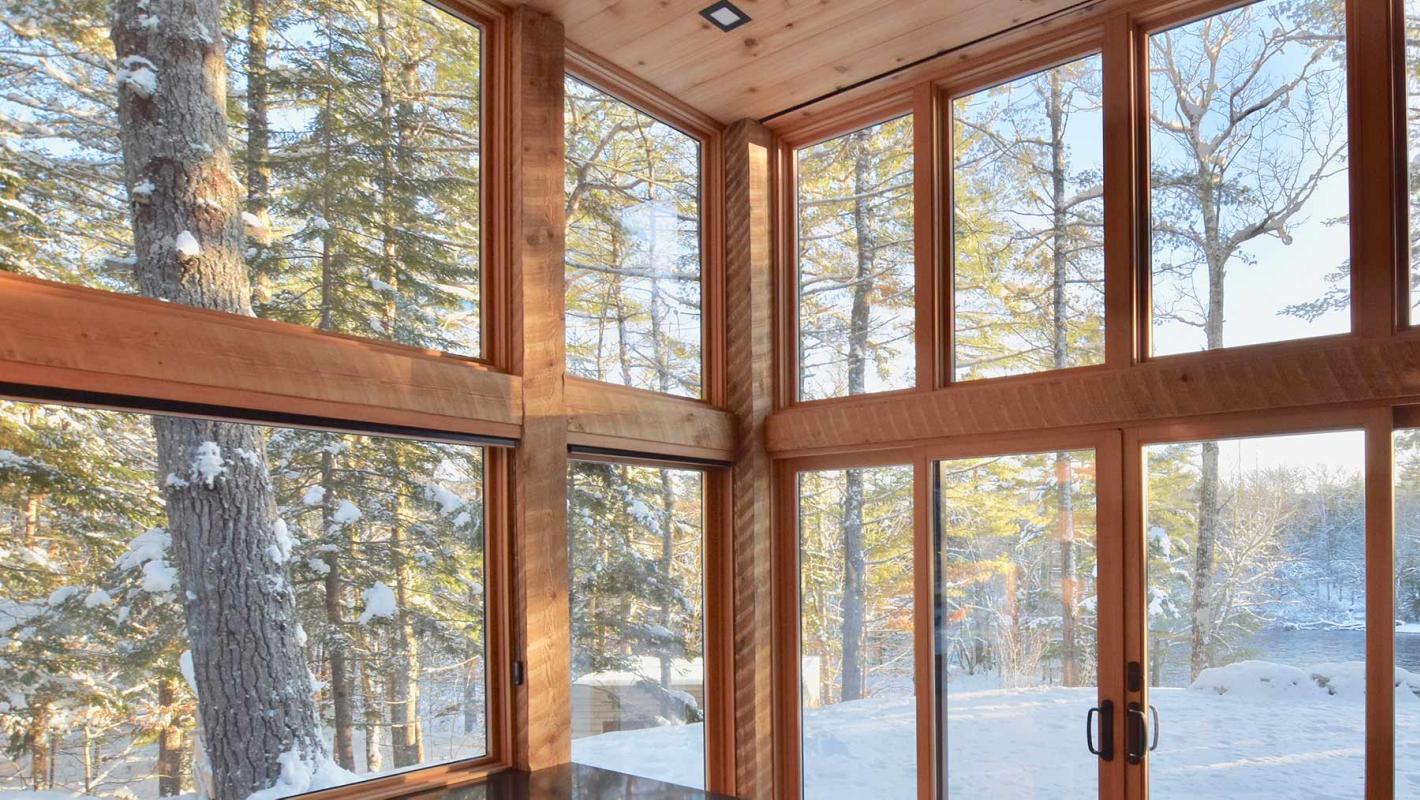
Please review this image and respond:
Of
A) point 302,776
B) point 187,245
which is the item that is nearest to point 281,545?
point 302,776

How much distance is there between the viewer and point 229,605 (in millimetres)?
2818

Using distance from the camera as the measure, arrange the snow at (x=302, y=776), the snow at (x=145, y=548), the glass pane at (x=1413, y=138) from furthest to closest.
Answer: the glass pane at (x=1413, y=138) < the snow at (x=302, y=776) < the snow at (x=145, y=548)

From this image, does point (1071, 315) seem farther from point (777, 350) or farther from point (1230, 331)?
point (777, 350)

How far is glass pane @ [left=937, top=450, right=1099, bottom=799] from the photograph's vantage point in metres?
3.65

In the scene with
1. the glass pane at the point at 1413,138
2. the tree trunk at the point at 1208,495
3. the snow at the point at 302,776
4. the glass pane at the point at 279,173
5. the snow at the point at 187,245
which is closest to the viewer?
the glass pane at the point at 279,173

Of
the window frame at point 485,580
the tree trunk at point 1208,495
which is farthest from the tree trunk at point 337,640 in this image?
the tree trunk at point 1208,495

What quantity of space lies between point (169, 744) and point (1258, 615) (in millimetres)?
3326

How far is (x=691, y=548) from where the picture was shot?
177 inches

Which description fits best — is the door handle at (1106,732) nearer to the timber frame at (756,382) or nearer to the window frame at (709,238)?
the timber frame at (756,382)

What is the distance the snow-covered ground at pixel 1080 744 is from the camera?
309 cm

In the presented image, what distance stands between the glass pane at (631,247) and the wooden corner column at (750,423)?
183 mm

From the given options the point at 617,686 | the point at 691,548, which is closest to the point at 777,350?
the point at 691,548

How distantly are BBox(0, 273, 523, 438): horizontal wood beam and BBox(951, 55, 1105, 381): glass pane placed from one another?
191cm

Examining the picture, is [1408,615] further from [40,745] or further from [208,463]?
[40,745]
